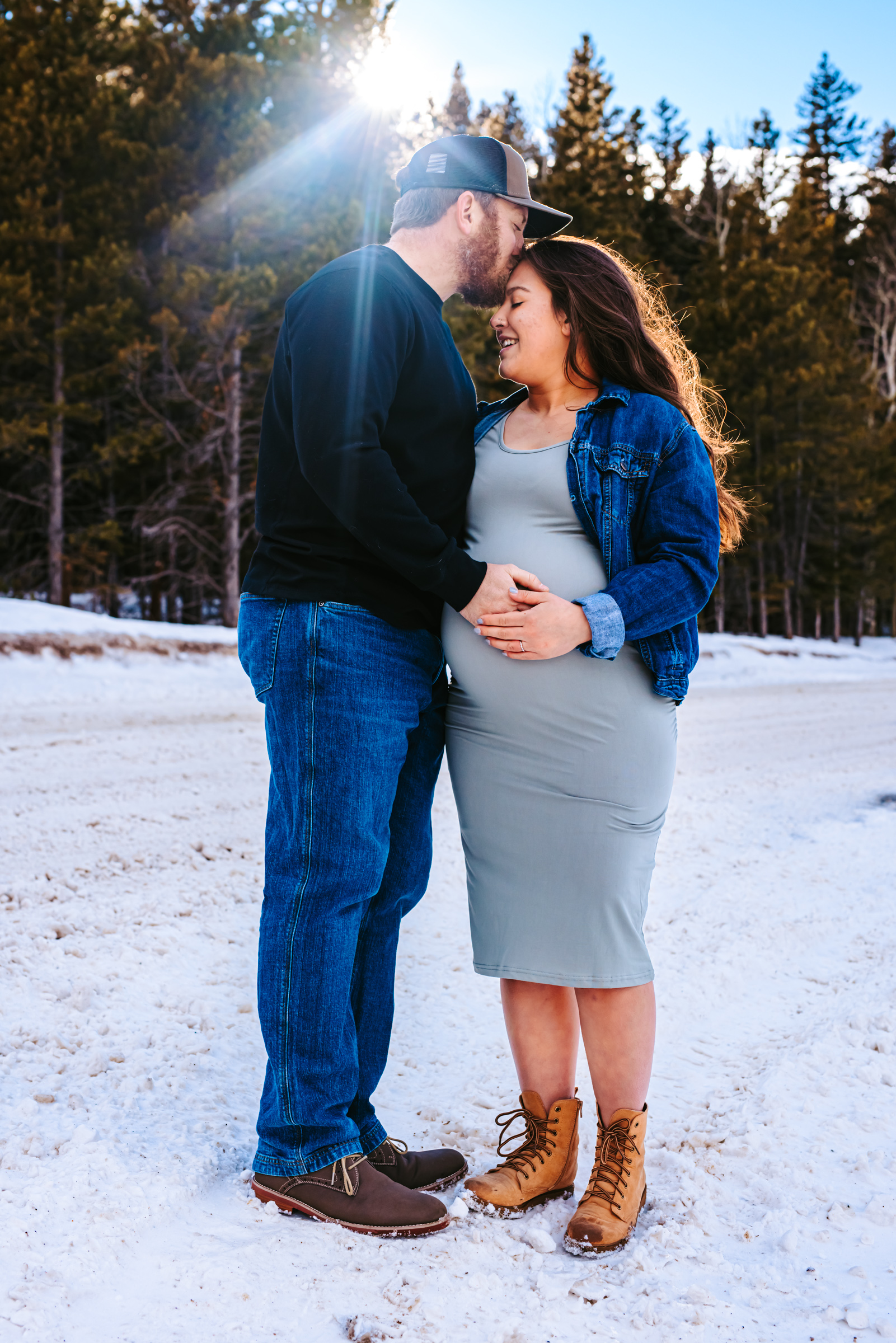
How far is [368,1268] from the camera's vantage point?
6.11 feet

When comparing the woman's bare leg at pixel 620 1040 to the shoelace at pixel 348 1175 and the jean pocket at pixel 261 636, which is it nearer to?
the shoelace at pixel 348 1175

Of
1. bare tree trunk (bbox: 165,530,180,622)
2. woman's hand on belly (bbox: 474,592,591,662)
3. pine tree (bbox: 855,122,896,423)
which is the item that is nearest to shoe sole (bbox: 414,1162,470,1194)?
woman's hand on belly (bbox: 474,592,591,662)

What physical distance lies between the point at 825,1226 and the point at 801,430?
26486mm

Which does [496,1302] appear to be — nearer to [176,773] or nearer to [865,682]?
Result: [176,773]

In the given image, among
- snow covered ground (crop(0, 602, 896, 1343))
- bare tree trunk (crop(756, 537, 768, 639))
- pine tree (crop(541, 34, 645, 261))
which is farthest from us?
bare tree trunk (crop(756, 537, 768, 639))

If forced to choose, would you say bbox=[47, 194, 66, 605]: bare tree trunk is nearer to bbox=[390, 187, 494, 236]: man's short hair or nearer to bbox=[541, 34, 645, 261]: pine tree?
bbox=[541, 34, 645, 261]: pine tree

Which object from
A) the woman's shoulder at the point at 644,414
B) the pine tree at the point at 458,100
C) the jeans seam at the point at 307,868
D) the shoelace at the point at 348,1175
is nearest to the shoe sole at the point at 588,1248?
the shoelace at the point at 348,1175

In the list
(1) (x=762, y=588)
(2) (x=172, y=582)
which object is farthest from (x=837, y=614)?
(2) (x=172, y=582)

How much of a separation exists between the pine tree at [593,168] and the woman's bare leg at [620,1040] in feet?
64.4

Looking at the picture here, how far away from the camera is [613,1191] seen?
205cm

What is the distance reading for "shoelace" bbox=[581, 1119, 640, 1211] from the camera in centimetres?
206

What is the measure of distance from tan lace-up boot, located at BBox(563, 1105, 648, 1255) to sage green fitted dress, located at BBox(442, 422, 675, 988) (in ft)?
1.09

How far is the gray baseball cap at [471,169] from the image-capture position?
2.24 m

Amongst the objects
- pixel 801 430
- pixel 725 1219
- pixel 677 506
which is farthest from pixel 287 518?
pixel 801 430
